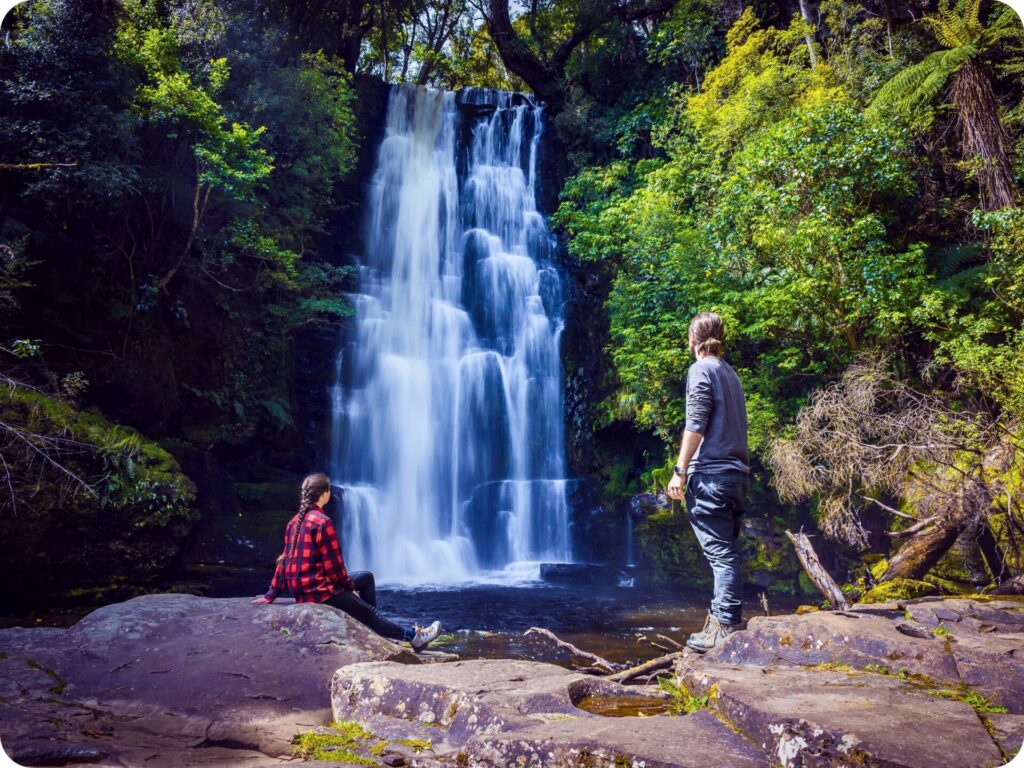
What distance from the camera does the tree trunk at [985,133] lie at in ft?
33.0

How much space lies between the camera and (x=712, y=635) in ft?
12.7

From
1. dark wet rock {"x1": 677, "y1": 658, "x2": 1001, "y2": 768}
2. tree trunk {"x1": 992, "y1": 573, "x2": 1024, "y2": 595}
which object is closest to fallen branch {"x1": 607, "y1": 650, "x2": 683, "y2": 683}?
dark wet rock {"x1": 677, "y1": 658, "x2": 1001, "y2": 768}

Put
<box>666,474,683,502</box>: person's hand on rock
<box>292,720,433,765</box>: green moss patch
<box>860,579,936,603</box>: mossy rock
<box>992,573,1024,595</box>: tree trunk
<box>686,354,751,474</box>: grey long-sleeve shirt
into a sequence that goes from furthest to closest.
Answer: <box>860,579,936,603</box>: mossy rock → <box>992,573,1024,595</box>: tree trunk → <box>686,354,751,474</box>: grey long-sleeve shirt → <box>666,474,683,502</box>: person's hand on rock → <box>292,720,433,765</box>: green moss patch

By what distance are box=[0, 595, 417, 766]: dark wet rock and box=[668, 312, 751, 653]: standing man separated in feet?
6.76

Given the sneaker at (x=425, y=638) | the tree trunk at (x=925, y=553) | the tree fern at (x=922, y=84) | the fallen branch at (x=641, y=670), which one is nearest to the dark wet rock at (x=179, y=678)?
the sneaker at (x=425, y=638)

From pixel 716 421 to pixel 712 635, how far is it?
1.31 m

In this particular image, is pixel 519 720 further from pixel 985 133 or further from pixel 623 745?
pixel 985 133

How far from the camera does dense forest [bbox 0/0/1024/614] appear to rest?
28.0 feet

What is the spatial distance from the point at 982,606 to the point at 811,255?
22.9 ft

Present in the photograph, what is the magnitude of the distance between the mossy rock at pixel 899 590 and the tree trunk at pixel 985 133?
20.7 ft

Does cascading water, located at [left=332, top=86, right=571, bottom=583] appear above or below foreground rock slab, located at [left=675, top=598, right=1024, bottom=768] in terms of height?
above

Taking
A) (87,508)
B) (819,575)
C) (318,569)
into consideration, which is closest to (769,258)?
(819,575)

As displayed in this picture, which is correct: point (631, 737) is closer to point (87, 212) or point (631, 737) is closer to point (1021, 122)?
point (87, 212)

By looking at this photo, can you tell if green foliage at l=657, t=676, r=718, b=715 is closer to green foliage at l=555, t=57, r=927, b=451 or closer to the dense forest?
the dense forest
